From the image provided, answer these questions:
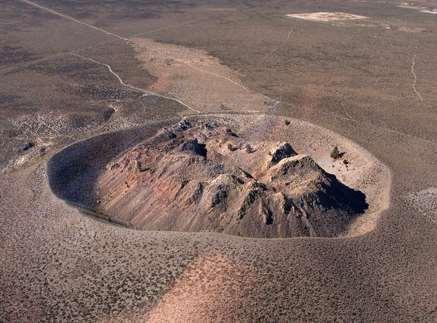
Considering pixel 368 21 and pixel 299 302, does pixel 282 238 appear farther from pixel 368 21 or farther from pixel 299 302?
pixel 368 21

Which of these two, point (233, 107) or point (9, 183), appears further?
point (233, 107)

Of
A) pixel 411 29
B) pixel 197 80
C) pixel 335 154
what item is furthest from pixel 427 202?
pixel 411 29

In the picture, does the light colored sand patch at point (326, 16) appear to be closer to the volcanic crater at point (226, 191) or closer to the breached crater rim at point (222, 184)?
the breached crater rim at point (222, 184)

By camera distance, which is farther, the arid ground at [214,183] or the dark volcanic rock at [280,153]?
the dark volcanic rock at [280,153]

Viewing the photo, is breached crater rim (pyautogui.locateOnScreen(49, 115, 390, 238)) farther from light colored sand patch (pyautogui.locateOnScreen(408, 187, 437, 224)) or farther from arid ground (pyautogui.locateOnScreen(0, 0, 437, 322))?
light colored sand patch (pyautogui.locateOnScreen(408, 187, 437, 224))

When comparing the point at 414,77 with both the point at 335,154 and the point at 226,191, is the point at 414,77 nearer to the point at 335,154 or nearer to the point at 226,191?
the point at 335,154

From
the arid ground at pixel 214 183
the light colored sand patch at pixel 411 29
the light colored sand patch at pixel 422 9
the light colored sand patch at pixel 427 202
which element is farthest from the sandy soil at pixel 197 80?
the light colored sand patch at pixel 422 9

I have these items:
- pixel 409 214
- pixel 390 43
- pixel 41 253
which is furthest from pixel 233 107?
pixel 390 43
